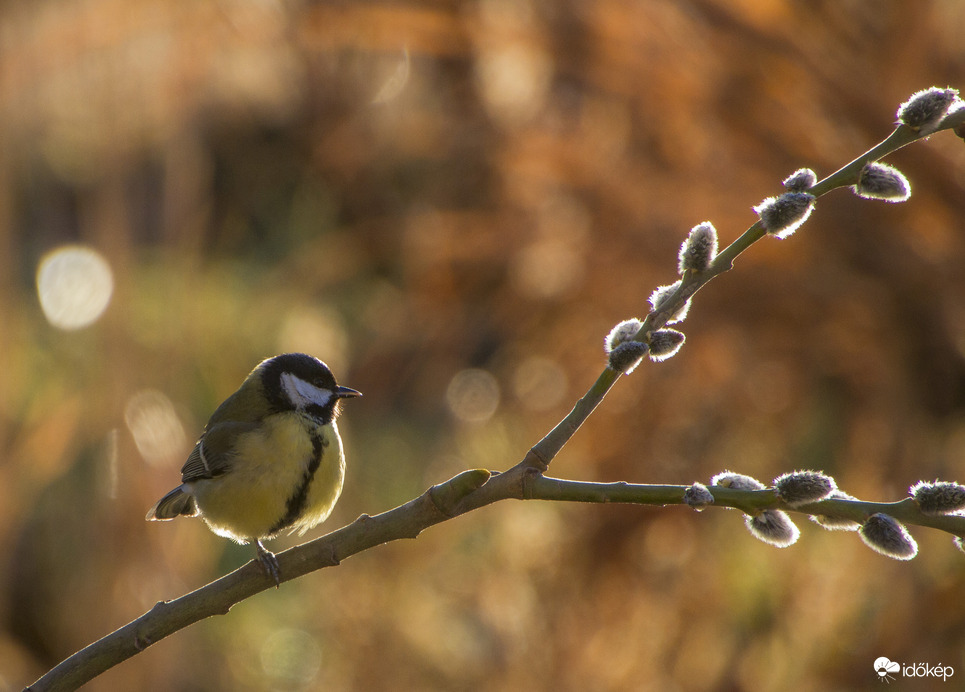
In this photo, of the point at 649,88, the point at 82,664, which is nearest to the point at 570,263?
the point at 649,88

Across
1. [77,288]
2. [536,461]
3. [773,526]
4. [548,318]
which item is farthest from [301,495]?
[77,288]

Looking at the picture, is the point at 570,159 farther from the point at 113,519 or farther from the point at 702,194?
the point at 113,519

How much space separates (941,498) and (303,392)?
3.74 ft

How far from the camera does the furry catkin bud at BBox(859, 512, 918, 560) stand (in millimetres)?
572

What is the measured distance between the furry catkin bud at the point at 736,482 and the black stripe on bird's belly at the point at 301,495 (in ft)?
2.63

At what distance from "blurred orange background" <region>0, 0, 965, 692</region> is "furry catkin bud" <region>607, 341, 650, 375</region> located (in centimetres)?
142

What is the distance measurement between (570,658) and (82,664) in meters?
1.70

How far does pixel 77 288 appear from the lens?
2412mm

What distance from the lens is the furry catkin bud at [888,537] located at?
57cm

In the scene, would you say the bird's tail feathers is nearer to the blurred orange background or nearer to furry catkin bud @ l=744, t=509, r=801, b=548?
the blurred orange background

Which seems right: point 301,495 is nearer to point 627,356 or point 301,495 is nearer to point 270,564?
point 270,564

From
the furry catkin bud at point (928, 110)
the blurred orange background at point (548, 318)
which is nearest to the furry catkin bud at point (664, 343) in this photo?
the furry catkin bud at point (928, 110)

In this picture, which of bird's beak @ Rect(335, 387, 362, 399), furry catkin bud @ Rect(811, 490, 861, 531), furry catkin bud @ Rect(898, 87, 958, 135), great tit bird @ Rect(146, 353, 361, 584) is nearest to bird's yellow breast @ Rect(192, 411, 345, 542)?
great tit bird @ Rect(146, 353, 361, 584)

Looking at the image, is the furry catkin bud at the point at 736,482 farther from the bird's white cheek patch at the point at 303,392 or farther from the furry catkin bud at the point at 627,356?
the bird's white cheek patch at the point at 303,392
